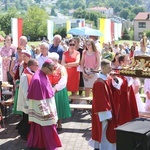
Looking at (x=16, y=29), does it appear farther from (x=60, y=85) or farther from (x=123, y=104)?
→ (x=123, y=104)

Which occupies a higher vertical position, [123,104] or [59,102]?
[123,104]

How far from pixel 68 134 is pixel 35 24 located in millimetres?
111586

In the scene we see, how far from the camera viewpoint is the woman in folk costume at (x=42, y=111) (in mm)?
6105

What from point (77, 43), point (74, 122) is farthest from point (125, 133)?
point (77, 43)

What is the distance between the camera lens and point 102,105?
575 centimetres

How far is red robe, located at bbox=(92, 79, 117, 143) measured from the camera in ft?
18.8

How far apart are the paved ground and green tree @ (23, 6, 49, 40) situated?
10075 cm

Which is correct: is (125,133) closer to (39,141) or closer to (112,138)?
(112,138)

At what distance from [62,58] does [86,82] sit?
0.82 metres

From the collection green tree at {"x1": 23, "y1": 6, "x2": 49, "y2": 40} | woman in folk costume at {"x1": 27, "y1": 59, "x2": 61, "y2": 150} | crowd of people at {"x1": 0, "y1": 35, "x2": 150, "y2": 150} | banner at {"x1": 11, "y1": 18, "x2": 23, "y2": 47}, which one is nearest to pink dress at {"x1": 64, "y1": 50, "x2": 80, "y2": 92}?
crowd of people at {"x1": 0, "y1": 35, "x2": 150, "y2": 150}

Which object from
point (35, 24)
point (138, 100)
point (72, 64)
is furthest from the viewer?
point (35, 24)

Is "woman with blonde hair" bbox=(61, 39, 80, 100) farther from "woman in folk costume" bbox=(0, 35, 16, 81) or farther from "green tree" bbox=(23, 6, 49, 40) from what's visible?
"green tree" bbox=(23, 6, 49, 40)

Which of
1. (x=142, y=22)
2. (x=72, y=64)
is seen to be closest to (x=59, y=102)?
(x=72, y=64)


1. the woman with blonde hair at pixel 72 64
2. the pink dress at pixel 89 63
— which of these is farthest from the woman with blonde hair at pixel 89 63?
the woman with blonde hair at pixel 72 64
